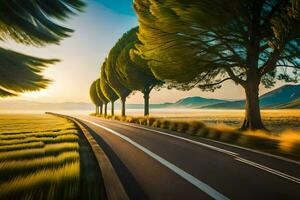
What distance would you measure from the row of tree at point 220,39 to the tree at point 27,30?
10.5m

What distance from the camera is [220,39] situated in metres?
18.1

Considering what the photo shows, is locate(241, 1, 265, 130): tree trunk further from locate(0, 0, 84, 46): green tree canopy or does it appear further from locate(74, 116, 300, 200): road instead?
locate(0, 0, 84, 46): green tree canopy

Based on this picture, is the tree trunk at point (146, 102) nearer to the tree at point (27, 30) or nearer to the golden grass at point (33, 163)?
the golden grass at point (33, 163)

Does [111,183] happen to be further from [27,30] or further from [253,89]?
[253,89]

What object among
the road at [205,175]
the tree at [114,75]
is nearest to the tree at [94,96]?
the tree at [114,75]

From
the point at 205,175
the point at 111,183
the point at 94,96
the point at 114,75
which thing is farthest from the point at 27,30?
the point at 94,96

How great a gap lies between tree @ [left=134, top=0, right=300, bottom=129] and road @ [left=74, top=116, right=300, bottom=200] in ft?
25.3

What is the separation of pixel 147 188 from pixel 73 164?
237 centimetres

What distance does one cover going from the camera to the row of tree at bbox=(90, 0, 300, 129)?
1602cm

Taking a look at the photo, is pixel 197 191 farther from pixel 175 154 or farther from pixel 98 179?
pixel 175 154

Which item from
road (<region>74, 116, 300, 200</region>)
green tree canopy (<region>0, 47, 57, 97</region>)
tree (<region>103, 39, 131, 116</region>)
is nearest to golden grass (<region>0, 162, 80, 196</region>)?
road (<region>74, 116, 300, 200</region>)

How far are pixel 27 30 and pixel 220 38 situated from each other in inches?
525

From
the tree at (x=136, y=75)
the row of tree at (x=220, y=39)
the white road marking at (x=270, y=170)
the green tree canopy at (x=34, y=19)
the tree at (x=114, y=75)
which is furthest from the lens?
the tree at (x=114, y=75)

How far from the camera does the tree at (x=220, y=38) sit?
1603 centimetres
